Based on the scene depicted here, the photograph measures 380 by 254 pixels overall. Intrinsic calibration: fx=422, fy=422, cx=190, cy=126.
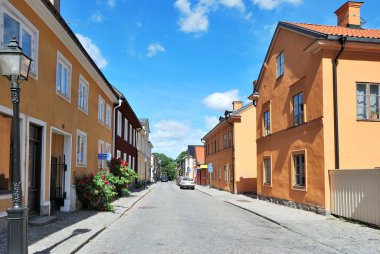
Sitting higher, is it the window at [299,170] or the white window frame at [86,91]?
the white window frame at [86,91]

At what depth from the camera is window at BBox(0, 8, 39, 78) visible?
9.36 meters

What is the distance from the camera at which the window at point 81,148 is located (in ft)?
54.0

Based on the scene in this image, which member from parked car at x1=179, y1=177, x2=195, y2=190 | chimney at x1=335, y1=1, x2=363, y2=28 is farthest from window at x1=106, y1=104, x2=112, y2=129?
parked car at x1=179, y1=177, x2=195, y2=190

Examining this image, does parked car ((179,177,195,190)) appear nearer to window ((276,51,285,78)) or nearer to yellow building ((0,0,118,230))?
window ((276,51,285,78))

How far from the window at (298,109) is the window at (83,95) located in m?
8.99

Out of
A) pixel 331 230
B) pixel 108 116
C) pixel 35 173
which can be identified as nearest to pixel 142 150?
pixel 108 116

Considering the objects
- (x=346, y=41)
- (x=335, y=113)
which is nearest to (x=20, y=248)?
(x=335, y=113)

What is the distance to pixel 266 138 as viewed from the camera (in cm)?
2252

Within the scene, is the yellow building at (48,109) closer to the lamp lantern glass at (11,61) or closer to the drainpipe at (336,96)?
the lamp lantern glass at (11,61)

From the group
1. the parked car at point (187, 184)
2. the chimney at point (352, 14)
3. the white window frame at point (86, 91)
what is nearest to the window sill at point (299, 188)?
the chimney at point (352, 14)

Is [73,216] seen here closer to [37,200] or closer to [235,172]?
[37,200]

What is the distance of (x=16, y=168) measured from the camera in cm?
601

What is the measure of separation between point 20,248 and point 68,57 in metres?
9.66

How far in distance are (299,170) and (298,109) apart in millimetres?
2617
